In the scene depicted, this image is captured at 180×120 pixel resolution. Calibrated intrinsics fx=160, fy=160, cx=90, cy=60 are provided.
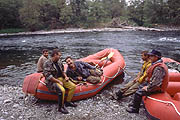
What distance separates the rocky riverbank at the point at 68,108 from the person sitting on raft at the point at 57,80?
0.25m

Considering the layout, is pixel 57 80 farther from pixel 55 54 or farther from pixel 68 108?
pixel 68 108

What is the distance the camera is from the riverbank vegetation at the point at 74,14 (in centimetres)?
3147

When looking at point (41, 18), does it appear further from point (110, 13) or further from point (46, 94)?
point (46, 94)

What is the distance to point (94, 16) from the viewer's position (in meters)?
39.9

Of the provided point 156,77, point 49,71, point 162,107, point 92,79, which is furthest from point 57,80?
point 162,107

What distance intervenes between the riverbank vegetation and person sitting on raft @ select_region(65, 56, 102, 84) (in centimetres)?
2903

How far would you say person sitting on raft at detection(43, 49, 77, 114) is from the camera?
12.1 ft

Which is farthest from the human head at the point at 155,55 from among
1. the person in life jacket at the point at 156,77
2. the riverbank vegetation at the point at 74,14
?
the riverbank vegetation at the point at 74,14

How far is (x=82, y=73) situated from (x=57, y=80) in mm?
1078

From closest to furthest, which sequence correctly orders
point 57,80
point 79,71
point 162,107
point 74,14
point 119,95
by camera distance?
1. point 162,107
2. point 57,80
3. point 119,95
4. point 79,71
5. point 74,14

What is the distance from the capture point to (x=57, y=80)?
3801mm

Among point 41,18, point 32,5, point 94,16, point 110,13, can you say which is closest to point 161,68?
point 32,5

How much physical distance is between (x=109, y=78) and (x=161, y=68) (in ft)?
8.18

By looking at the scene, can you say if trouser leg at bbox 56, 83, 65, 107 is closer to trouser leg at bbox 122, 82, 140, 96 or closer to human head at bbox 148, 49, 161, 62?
trouser leg at bbox 122, 82, 140, 96
